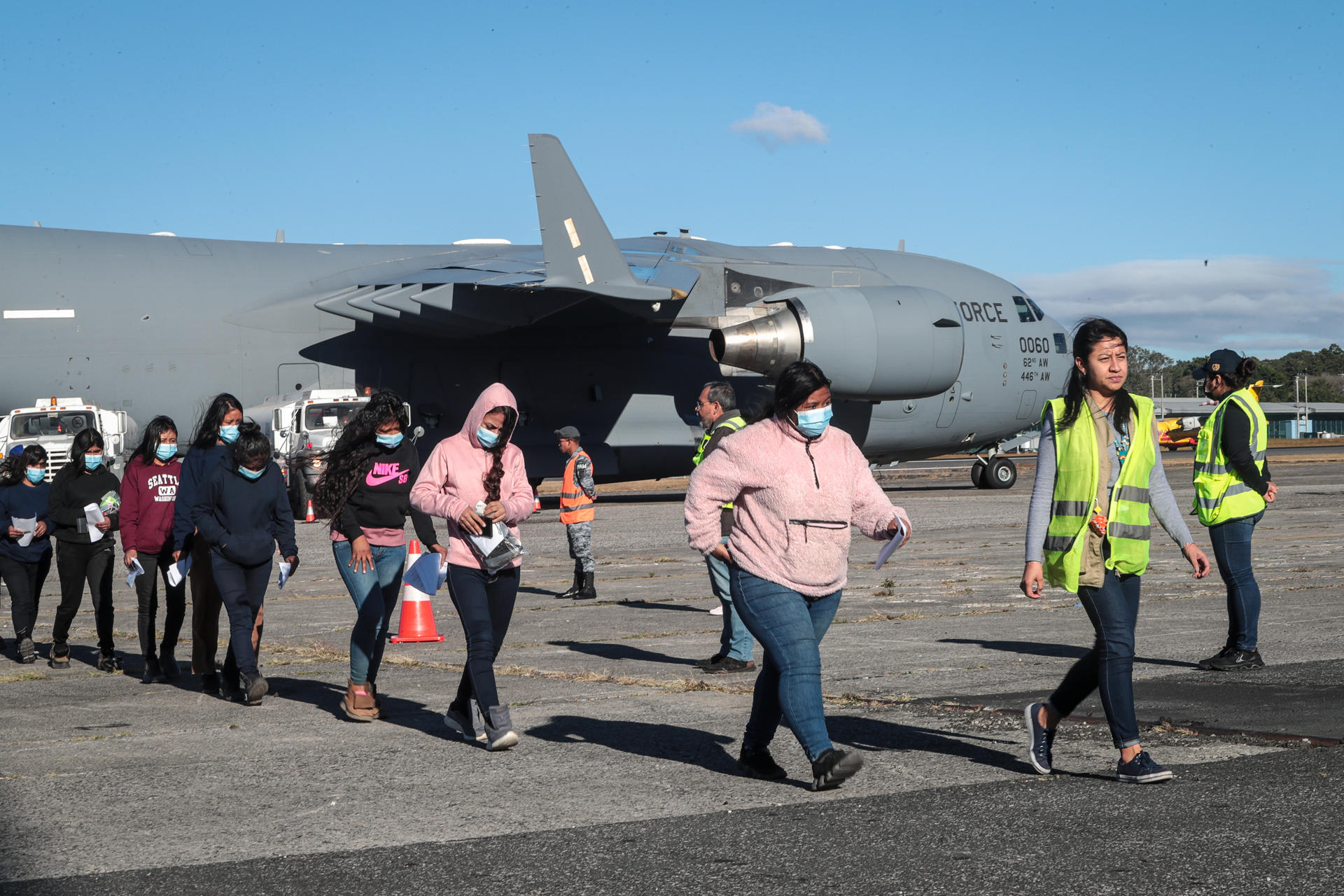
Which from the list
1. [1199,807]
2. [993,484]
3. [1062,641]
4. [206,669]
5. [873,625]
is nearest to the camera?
[1199,807]

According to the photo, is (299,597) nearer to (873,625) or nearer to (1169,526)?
(873,625)

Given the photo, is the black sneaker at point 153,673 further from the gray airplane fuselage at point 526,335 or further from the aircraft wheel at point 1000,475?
the aircraft wheel at point 1000,475

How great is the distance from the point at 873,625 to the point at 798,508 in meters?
5.56

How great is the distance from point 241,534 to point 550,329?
1777cm

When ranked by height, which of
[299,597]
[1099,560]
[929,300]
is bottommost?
[299,597]

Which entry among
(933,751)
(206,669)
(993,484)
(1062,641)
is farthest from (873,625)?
(993,484)

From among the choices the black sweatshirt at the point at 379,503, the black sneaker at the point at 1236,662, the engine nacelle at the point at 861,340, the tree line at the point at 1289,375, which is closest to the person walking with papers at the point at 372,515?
the black sweatshirt at the point at 379,503

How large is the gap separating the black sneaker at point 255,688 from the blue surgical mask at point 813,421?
4156 millimetres

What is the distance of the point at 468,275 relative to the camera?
78.8 feet

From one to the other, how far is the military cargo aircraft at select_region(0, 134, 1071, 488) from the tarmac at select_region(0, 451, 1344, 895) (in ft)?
40.0

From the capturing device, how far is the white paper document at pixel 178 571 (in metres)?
8.98

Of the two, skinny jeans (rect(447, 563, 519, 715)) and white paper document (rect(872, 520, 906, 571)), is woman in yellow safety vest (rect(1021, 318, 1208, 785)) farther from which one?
skinny jeans (rect(447, 563, 519, 715))

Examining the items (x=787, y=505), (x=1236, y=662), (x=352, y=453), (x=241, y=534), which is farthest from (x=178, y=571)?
(x=1236, y=662)

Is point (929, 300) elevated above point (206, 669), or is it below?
above
